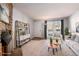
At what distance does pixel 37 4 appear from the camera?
223cm

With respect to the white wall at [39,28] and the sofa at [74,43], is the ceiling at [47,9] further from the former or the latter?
the sofa at [74,43]

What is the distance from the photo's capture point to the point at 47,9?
→ 226cm

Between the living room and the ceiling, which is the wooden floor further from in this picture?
the ceiling

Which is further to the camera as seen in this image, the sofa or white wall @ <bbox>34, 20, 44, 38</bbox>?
white wall @ <bbox>34, 20, 44, 38</bbox>

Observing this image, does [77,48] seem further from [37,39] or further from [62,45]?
[37,39]

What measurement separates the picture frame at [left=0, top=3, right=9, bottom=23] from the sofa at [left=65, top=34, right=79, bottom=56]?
132 cm

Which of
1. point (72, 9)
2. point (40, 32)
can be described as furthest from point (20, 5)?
point (72, 9)

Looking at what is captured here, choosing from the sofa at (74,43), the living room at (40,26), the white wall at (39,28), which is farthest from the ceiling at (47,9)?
the sofa at (74,43)

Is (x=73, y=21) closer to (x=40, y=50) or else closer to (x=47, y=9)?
(x=47, y=9)

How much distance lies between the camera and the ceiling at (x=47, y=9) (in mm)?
2213

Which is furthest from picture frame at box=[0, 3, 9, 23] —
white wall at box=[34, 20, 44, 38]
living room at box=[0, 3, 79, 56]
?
white wall at box=[34, 20, 44, 38]

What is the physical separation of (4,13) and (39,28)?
0.80 metres

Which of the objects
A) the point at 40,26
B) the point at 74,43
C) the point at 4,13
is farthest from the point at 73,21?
the point at 4,13

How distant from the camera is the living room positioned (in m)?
2.21
